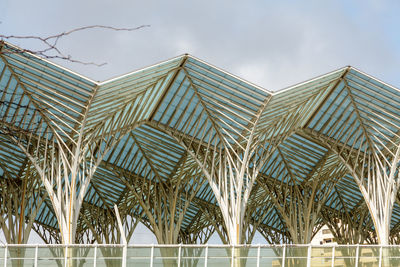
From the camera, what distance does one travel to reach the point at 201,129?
140 feet

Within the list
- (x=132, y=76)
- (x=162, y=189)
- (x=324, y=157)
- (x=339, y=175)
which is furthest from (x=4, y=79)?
(x=339, y=175)

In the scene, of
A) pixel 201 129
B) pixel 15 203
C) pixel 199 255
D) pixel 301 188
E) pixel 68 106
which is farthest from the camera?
pixel 301 188

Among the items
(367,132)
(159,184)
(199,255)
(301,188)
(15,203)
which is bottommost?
(199,255)

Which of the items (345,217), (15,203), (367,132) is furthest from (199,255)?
(345,217)

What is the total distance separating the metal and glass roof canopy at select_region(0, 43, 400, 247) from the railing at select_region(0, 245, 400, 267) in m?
7.79

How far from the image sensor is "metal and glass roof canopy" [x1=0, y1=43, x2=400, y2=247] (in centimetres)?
3472

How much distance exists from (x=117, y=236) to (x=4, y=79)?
37.1 metres

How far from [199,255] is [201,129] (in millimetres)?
21628

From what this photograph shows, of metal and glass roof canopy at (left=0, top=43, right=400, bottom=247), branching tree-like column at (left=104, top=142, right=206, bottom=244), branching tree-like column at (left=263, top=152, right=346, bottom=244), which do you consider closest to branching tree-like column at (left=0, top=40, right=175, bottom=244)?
metal and glass roof canopy at (left=0, top=43, right=400, bottom=247)

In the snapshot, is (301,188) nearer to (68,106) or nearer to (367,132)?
(367,132)

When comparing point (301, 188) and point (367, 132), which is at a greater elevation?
point (367, 132)

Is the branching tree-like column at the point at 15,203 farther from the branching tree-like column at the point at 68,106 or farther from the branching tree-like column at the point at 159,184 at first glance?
the branching tree-like column at the point at 68,106

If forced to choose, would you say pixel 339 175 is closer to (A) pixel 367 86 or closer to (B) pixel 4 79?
(A) pixel 367 86

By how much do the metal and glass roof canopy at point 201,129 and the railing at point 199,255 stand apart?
7794mm
